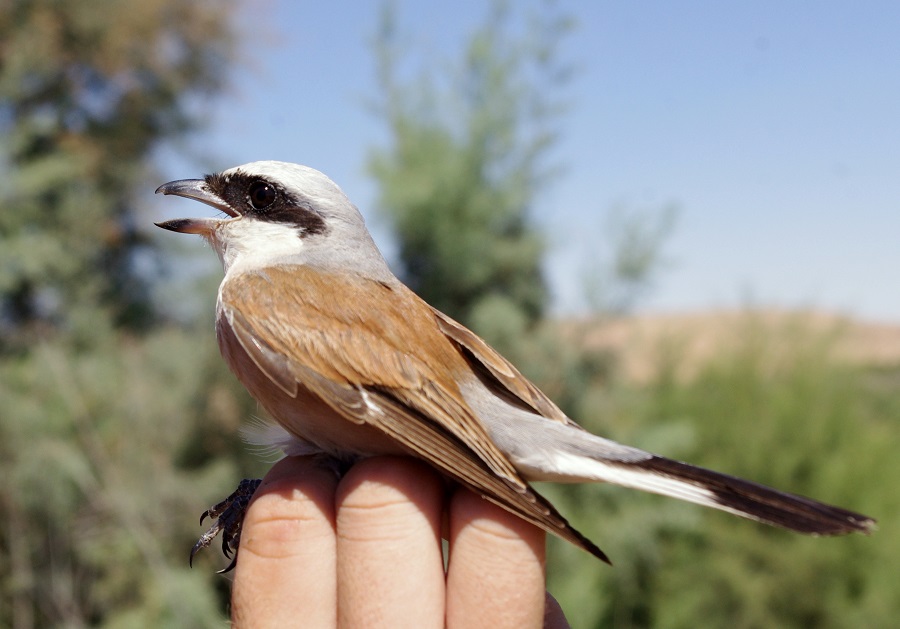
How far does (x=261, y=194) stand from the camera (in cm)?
229

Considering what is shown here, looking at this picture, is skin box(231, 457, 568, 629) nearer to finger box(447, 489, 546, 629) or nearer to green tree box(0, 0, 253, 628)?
finger box(447, 489, 546, 629)

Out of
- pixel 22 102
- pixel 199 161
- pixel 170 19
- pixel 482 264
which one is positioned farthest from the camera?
pixel 170 19

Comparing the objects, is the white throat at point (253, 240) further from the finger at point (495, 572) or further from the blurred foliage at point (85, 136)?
the blurred foliage at point (85, 136)

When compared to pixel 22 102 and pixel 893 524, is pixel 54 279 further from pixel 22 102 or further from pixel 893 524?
pixel 893 524

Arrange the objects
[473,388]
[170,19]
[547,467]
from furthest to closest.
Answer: [170,19]
[473,388]
[547,467]

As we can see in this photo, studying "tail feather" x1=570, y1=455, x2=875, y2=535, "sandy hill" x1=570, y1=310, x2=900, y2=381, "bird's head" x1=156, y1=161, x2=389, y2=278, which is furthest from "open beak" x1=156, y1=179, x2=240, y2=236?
"sandy hill" x1=570, y1=310, x2=900, y2=381

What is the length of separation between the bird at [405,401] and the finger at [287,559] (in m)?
0.21

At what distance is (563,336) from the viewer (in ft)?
19.2

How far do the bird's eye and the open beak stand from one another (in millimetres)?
80

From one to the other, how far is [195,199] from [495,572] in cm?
153

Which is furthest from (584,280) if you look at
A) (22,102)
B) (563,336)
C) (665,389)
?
(22,102)

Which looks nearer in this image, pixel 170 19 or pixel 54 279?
pixel 54 279

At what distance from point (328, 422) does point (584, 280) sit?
4065 millimetres

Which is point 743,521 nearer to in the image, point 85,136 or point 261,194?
point 261,194
